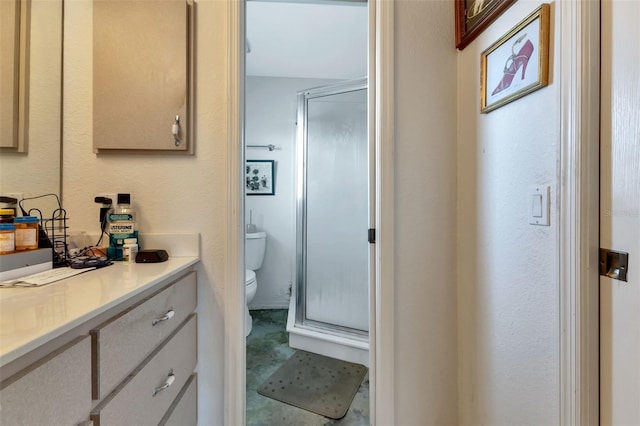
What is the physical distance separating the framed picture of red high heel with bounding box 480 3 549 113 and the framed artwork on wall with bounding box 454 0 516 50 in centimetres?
10

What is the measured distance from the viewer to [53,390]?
0.47 meters

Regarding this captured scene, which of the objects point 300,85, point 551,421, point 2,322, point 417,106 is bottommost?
point 551,421

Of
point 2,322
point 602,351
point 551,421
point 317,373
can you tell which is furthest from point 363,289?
point 2,322

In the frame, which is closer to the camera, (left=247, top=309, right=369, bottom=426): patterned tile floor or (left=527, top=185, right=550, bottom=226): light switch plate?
(left=527, top=185, right=550, bottom=226): light switch plate

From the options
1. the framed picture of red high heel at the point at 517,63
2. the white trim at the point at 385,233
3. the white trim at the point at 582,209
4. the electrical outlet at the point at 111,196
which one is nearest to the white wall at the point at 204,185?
the electrical outlet at the point at 111,196

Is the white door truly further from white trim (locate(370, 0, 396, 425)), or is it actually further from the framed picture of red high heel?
white trim (locate(370, 0, 396, 425))

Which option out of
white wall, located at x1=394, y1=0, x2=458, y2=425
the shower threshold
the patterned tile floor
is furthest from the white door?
the shower threshold

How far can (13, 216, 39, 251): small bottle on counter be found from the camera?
2.69ft

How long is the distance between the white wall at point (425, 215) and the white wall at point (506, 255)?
2.0 inches

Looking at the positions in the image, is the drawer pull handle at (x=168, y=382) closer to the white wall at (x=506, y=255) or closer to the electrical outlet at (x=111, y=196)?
the electrical outlet at (x=111, y=196)

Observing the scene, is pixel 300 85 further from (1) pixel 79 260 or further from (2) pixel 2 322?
(2) pixel 2 322

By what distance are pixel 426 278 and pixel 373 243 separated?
10.5 inches

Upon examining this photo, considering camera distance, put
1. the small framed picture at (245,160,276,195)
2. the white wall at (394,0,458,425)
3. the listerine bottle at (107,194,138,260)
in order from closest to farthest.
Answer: the listerine bottle at (107,194,138,260) → the white wall at (394,0,458,425) → the small framed picture at (245,160,276,195)

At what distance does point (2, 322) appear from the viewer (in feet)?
1.57
